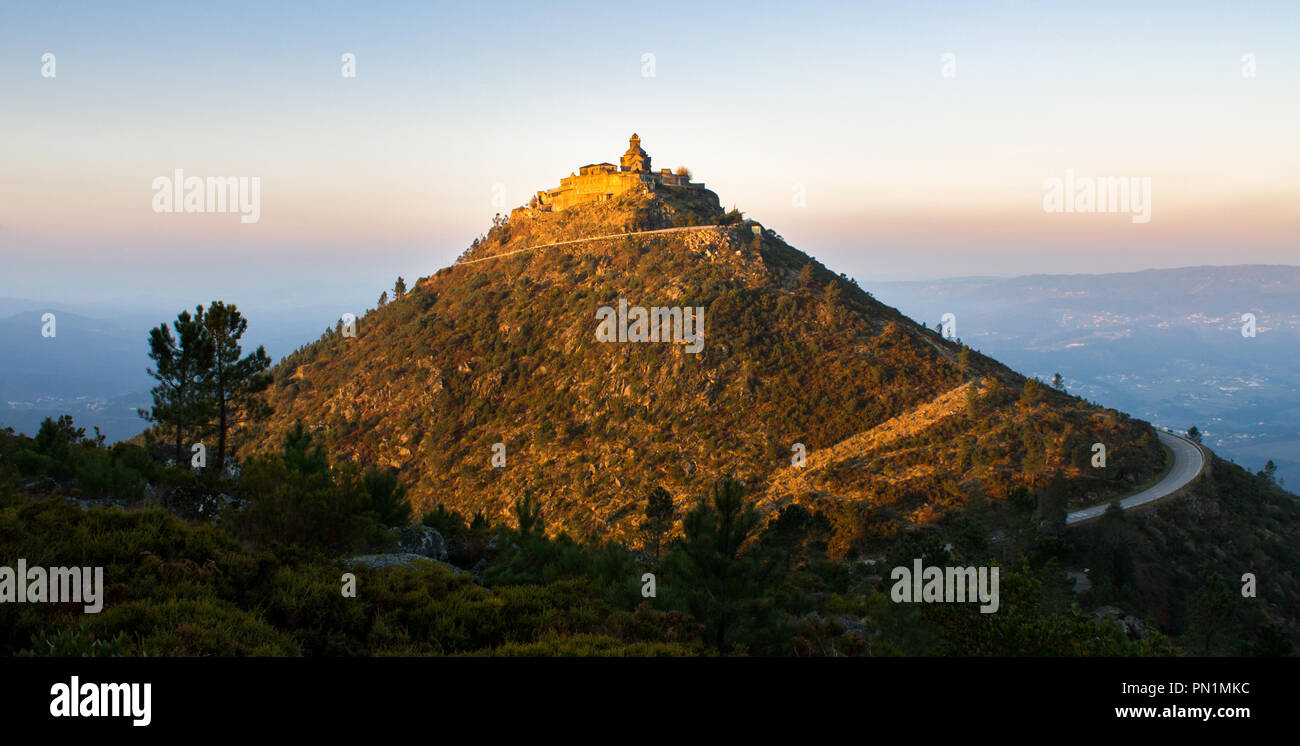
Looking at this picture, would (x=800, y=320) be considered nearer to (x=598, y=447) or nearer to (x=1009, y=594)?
(x=598, y=447)

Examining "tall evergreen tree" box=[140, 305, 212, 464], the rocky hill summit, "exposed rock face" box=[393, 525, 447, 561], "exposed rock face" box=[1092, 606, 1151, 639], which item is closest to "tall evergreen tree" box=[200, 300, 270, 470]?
"tall evergreen tree" box=[140, 305, 212, 464]

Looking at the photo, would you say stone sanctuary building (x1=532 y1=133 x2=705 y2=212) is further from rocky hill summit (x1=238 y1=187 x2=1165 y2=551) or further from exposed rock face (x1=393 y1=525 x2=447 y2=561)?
exposed rock face (x1=393 y1=525 x2=447 y2=561)

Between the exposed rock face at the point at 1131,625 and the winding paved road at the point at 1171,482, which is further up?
the winding paved road at the point at 1171,482

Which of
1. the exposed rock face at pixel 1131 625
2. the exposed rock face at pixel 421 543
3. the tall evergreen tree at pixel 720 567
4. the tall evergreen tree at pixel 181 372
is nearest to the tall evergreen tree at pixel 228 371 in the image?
the tall evergreen tree at pixel 181 372

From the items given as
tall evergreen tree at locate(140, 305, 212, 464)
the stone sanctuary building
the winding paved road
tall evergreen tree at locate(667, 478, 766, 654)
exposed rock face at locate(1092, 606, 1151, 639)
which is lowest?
exposed rock face at locate(1092, 606, 1151, 639)

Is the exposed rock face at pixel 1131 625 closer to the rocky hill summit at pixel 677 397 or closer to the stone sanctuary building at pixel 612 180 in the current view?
the rocky hill summit at pixel 677 397

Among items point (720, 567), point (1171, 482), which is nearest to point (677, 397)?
point (1171, 482)
